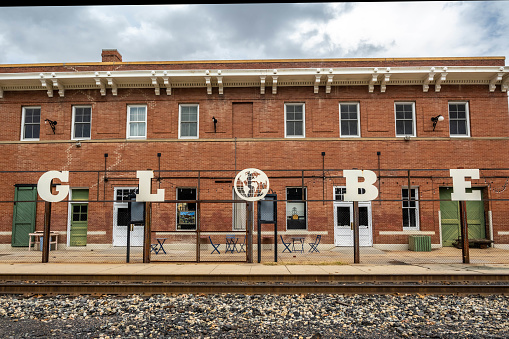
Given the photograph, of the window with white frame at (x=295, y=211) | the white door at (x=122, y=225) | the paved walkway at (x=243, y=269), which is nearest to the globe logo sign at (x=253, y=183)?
the paved walkway at (x=243, y=269)

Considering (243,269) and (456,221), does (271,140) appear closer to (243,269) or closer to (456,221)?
(243,269)

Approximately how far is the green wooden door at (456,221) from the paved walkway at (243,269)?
218 inches

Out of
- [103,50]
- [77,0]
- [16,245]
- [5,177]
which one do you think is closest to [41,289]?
[77,0]

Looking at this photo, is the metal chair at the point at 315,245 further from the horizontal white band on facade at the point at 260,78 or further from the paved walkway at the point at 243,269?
the horizontal white band on facade at the point at 260,78

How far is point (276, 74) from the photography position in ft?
58.4

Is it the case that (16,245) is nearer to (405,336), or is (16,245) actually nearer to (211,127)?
(211,127)

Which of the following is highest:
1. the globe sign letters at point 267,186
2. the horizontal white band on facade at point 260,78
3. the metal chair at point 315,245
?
the horizontal white band on facade at point 260,78

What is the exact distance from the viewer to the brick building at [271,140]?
17906 millimetres

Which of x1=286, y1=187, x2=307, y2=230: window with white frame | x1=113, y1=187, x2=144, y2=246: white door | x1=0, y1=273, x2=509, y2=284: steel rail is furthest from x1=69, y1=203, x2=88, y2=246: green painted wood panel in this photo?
x1=286, y1=187, x2=307, y2=230: window with white frame

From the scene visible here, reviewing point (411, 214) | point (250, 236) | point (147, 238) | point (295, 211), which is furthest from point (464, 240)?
point (147, 238)

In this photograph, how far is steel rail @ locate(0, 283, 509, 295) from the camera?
896cm

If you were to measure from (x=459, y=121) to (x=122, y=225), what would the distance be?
17246mm

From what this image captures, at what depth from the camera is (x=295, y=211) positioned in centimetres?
1820

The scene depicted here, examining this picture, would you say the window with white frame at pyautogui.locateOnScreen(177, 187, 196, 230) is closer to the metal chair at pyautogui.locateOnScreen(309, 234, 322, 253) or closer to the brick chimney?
the metal chair at pyautogui.locateOnScreen(309, 234, 322, 253)
